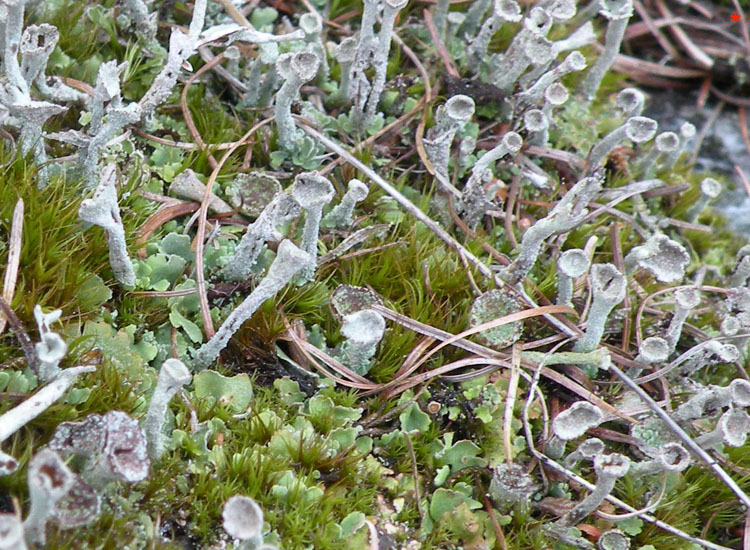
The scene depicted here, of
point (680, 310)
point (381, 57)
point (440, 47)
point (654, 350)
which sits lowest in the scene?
point (654, 350)

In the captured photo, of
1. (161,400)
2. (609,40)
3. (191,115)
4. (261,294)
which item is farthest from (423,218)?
(609,40)

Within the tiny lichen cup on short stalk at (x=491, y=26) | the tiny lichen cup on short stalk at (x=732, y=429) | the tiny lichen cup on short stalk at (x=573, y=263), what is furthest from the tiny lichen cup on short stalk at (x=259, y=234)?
the tiny lichen cup on short stalk at (x=732, y=429)

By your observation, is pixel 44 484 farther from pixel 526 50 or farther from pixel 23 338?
pixel 526 50

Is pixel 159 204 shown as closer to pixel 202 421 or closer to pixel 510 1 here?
pixel 202 421

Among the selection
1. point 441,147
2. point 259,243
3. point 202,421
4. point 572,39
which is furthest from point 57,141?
point 572,39

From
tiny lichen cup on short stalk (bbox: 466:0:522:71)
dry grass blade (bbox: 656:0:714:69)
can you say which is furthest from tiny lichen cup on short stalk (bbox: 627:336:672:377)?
dry grass blade (bbox: 656:0:714:69)

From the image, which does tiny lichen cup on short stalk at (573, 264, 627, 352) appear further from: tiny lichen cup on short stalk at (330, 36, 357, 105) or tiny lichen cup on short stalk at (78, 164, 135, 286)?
tiny lichen cup on short stalk at (78, 164, 135, 286)
